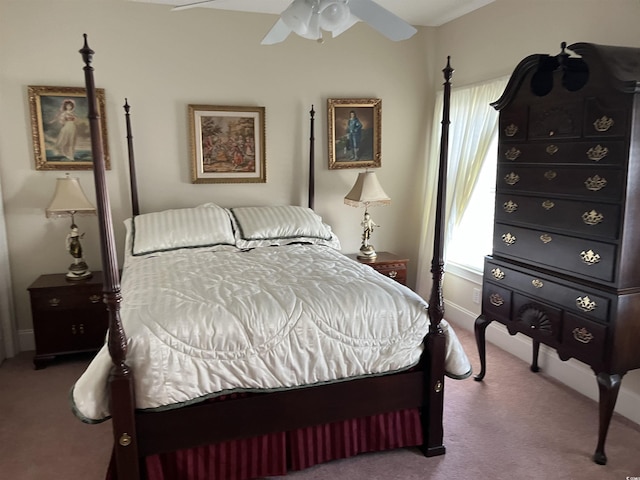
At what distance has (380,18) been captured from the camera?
2111mm

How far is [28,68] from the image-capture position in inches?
131

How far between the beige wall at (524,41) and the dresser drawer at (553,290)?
667 millimetres

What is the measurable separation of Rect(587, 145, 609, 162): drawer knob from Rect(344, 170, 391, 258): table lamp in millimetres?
1823

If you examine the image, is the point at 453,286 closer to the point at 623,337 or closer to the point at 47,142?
the point at 623,337

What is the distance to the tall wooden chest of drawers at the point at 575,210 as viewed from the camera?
2061 mm

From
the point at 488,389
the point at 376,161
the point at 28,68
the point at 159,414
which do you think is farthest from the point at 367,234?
the point at 28,68

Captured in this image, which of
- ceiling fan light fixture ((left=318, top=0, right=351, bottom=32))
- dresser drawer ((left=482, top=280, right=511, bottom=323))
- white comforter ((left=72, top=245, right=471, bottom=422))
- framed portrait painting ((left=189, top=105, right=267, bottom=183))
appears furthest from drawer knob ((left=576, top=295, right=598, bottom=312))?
framed portrait painting ((left=189, top=105, right=267, bottom=183))

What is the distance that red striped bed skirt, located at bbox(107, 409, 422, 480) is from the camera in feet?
6.35

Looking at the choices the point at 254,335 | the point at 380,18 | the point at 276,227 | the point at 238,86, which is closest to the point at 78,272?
the point at 276,227

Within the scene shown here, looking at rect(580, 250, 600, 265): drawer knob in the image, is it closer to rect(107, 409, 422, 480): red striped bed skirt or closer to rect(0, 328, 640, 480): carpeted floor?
rect(0, 328, 640, 480): carpeted floor

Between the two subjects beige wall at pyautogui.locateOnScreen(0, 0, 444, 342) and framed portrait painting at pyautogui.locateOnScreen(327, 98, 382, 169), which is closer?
beige wall at pyautogui.locateOnScreen(0, 0, 444, 342)

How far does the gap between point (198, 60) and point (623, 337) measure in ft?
11.1

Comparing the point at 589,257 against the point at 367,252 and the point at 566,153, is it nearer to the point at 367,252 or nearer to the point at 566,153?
the point at 566,153

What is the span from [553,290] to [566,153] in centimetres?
70
